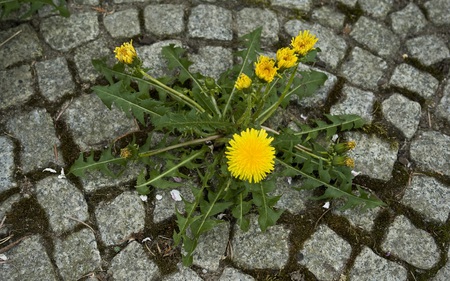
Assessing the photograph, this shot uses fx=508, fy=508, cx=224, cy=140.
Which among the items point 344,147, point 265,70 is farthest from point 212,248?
point 265,70

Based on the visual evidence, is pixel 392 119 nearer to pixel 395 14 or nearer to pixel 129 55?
pixel 395 14

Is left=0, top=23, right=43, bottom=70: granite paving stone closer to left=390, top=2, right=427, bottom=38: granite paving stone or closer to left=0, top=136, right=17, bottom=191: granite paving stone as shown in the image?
left=0, top=136, right=17, bottom=191: granite paving stone

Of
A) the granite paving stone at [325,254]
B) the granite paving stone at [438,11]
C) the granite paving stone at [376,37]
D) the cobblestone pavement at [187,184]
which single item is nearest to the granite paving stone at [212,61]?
the cobblestone pavement at [187,184]

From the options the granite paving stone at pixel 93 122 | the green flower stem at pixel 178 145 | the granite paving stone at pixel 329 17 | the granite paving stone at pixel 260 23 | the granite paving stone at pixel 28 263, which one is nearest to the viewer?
the granite paving stone at pixel 28 263

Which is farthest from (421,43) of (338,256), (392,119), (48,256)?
(48,256)

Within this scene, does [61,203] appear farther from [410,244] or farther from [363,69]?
[363,69]

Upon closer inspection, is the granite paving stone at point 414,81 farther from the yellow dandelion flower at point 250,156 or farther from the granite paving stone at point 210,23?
the yellow dandelion flower at point 250,156
